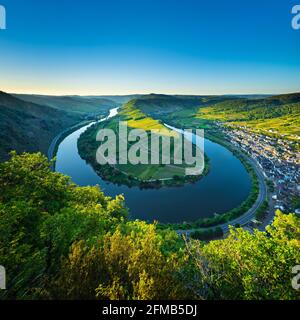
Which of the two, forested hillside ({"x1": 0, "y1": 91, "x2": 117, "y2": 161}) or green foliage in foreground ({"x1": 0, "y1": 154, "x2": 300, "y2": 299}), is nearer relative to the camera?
green foliage in foreground ({"x1": 0, "y1": 154, "x2": 300, "y2": 299})

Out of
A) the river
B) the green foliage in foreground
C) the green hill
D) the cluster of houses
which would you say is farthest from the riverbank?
the green foliage in foreground

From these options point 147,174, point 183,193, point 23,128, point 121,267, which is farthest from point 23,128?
point 121,267

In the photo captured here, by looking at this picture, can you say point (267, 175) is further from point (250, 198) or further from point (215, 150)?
point (215, 150)

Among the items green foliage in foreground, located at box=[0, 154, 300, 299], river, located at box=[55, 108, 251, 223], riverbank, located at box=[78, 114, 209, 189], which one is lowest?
river, located at box=[55, 108, 251, 223]

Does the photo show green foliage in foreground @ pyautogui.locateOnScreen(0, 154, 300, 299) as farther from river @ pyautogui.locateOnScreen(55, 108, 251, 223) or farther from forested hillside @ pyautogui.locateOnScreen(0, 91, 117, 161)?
forested hillside @ pyautogui.locateOnScreen(0, 91, 117, 161)

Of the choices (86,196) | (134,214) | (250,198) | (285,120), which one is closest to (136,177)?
(134,214)

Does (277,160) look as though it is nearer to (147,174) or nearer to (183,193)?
(183,193)

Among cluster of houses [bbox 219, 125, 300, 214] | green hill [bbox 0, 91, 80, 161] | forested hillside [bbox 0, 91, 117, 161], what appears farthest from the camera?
forested hillside [bbox 0, 91, 117, 161]
